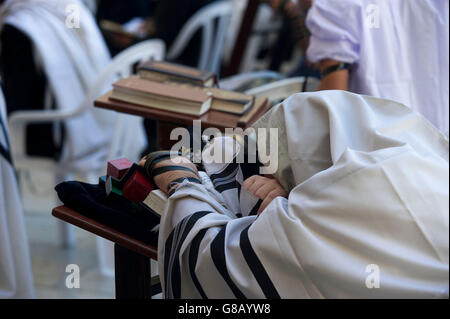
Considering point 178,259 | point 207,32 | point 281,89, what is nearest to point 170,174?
point 178,259

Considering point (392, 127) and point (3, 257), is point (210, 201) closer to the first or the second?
point (392, 127)

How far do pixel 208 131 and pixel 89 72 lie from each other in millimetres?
911

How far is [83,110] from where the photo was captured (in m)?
1.98

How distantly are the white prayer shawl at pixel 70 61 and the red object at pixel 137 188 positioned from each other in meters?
1.01

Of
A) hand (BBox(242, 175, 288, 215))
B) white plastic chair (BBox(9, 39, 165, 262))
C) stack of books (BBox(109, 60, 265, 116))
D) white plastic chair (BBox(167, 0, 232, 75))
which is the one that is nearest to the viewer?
hand (BBox(242, 175, 288, 215))

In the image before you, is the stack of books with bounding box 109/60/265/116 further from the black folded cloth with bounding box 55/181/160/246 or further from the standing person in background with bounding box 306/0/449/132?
the black folded cloth with bounding box 55/181/160/246

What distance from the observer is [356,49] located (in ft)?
5.14

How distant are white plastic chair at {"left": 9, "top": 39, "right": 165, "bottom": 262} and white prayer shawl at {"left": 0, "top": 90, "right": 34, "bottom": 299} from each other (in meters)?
0.38

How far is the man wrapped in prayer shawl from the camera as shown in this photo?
2.43ft

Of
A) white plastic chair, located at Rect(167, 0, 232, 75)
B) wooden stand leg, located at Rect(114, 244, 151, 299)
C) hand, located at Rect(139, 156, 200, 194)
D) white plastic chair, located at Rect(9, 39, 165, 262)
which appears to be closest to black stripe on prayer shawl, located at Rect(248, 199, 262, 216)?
hand, located at Rect(139, 156, 200, 194)

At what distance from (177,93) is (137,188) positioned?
1.70 ft

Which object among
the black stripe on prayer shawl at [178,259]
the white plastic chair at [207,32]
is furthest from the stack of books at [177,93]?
the white plastic chair at [207,32]

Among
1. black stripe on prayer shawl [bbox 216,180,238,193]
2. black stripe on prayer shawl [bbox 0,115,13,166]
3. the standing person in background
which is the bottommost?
black stripe on prayer shawl [bbox 0,115,13,166]

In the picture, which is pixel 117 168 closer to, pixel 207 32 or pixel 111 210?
pixel 111 210
